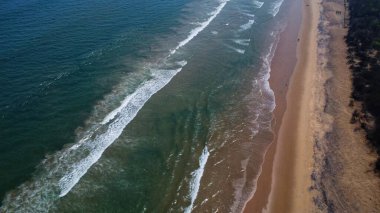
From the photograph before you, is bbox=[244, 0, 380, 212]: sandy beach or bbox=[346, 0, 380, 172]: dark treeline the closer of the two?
bbox=[244, 0, 380, 212]: sandy beach

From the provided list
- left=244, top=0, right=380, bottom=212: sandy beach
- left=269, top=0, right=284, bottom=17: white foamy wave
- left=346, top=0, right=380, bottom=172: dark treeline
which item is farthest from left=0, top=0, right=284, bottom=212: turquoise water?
left=346, top=0, right=380, bottom=172: dark treeline

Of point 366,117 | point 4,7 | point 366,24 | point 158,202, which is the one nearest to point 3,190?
point 158,202

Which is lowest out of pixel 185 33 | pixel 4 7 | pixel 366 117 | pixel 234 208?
pixel 234 208

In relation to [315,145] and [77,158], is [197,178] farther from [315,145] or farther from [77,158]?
[315,145]

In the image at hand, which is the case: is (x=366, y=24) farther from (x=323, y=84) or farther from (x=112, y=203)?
(x=112, y=203)

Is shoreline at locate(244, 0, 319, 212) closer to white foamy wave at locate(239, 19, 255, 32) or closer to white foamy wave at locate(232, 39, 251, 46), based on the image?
white foamy wave at locate(232, 39, 251, 46)

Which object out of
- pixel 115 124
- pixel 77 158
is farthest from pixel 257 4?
pixel 77 158
